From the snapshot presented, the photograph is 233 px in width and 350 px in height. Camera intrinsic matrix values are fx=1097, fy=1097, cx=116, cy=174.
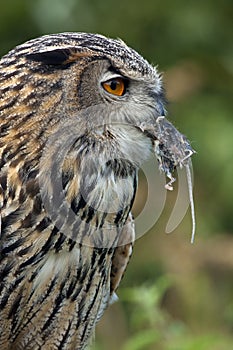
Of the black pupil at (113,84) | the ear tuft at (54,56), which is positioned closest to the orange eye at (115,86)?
the black pupil at (113,84)

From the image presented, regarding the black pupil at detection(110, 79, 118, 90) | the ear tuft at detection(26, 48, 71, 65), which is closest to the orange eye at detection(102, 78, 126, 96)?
the black pupil at detection(110, 79, 118, 90)

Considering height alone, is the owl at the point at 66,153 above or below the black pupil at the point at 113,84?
below

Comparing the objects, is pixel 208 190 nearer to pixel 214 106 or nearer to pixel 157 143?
pixel 214 106

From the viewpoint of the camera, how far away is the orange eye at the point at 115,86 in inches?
123

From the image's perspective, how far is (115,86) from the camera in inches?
123

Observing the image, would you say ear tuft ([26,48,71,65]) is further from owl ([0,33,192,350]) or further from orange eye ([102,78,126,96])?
orange eye ([102,78,126,96])

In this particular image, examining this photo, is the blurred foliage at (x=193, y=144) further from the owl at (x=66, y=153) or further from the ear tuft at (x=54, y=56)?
the ear tuft at (x=54, y=56)

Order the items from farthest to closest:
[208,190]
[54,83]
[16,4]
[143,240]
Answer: [16,4] → [208,190] → [143,240] → [54,83]

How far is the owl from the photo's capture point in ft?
10.2

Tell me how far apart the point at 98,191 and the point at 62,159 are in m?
0.16

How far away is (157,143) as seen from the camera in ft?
10.7

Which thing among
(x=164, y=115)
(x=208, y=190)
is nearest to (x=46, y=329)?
(x=164, y=115)

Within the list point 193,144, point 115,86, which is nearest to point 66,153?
point 115,86

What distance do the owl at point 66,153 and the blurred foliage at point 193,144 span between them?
2.33ft
